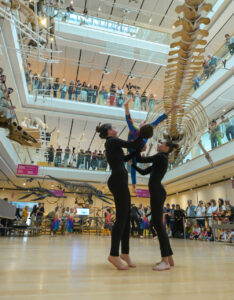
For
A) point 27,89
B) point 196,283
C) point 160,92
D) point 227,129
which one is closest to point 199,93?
point 227,129

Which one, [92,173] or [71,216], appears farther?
[92,173]

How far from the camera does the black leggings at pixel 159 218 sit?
2.83 metres

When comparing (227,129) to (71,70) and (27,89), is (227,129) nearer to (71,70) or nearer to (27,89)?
(27,89)

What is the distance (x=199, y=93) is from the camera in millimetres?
12484

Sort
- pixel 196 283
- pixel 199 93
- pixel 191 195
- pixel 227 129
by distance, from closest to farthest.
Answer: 1. pixel 196 283
2. pixel 227 129
3. pixel 199 93
4. pixel 191 195

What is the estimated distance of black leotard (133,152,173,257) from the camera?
2844 millimetres

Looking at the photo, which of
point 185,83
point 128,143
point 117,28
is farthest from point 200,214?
point 117,28

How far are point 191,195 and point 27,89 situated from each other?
12311 millimetres

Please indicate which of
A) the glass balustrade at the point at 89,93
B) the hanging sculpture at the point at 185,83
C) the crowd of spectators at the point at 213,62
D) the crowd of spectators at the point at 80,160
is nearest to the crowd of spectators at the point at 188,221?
the crowd of spectators at the point at 80,160

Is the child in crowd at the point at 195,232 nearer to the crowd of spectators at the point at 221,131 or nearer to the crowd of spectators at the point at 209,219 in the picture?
the crowd of spectators at the point at 209,219

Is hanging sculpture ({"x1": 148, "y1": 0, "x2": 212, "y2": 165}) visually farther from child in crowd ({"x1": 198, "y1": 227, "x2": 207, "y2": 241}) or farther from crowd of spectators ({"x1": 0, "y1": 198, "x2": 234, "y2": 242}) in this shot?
child in crowd ({"x1": 198, "y1": 227, "x2": 207, "y2": 241})

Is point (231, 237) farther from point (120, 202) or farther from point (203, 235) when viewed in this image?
point (120, 202)

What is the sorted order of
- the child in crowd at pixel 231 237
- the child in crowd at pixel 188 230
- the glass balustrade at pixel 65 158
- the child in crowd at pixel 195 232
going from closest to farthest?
the child in crowd at pixel 231 237, the child in crowd at pixel 195 232, the child in crowd at pixel 188 230, the glass balustrade at pixel 65 158

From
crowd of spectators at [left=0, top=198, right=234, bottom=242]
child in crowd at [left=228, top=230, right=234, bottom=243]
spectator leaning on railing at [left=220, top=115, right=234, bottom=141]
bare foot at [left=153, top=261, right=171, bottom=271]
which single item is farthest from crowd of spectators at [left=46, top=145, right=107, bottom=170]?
bare foot at [left=153, top=261, right=171, bottom=271]
